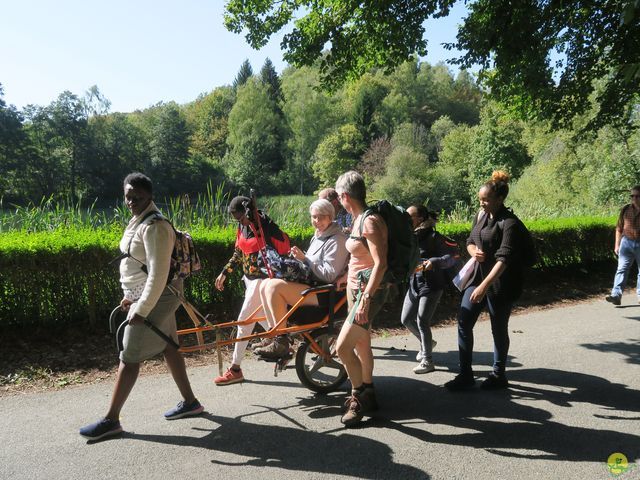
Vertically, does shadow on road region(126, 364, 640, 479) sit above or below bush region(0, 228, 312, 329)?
below

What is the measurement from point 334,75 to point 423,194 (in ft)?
183

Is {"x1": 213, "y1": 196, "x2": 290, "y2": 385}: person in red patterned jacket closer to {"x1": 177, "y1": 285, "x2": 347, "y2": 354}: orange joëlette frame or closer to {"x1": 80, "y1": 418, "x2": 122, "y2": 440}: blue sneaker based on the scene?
{"x1": 177, "y1": 285, "x2": 347, "y2": 354}: orange joëlette frame

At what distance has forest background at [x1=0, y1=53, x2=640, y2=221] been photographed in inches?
1324

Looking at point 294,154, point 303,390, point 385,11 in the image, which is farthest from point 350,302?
point 294,154

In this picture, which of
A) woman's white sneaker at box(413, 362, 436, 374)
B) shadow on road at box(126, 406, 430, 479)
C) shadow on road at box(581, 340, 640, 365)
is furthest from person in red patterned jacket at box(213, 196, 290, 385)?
shadow on road at box(581, 340, 640, 365)

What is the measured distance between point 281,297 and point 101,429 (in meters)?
1.77

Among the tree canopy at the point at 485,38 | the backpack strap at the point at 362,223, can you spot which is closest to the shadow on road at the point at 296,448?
the backpack strap at the point at 362,223

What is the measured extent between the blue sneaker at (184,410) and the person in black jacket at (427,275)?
7.78 ft

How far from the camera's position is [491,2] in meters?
10.1

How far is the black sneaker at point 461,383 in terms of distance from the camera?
4877 mm

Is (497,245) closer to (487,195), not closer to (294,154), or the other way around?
(487,195)

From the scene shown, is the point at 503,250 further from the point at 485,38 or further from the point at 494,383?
the point at 485,38

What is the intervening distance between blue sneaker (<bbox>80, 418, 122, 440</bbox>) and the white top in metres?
0.85

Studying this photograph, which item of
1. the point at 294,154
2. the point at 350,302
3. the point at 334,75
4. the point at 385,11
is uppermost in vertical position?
the point at 294,154
